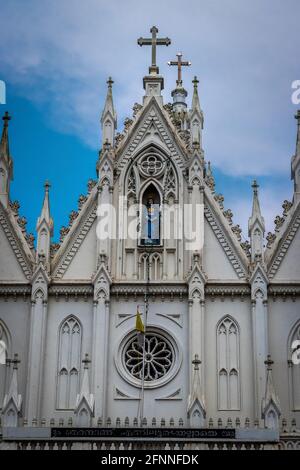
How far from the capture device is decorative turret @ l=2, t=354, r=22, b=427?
30.2 meters

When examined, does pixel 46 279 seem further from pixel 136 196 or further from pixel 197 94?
pixel 197 94

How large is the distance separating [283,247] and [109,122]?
7538 millimetres

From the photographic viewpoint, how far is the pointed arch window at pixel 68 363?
105ft

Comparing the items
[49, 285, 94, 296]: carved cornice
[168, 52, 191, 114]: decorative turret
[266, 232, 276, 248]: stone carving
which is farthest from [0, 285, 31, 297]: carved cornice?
[168, 52, 191, 114]: decorative turret

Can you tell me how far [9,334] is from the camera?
108ft

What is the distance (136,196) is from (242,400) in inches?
309

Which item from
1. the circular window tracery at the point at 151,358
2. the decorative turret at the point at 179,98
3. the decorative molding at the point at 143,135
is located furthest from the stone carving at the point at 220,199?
the decorative turret at the point at 179,98

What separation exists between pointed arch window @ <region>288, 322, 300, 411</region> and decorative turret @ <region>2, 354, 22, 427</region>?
335 inches

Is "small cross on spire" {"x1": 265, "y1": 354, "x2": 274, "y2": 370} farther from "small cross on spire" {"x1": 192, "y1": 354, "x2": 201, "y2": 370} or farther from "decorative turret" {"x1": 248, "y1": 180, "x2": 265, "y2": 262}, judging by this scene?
"decorative turret" {"x1": 248, "y1": 180, "x2": 265, "y2": 262}

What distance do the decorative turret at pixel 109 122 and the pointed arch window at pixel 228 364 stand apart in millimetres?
7593
